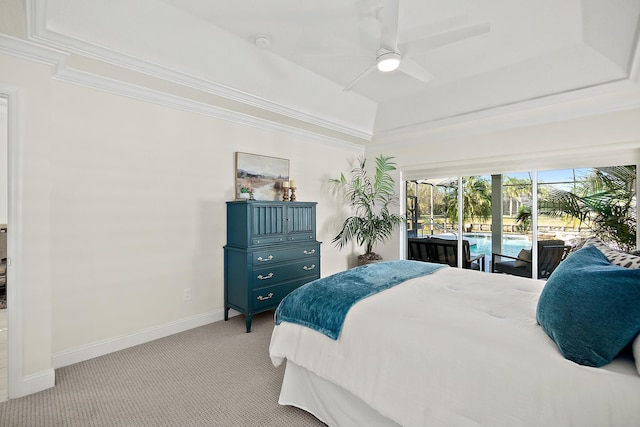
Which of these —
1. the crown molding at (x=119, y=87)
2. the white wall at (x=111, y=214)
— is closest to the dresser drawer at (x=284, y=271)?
the white wall at (x=111, y=214)

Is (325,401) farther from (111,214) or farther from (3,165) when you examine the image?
(3,165)

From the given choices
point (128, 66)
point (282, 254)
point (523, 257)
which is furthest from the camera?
point (523, 257)

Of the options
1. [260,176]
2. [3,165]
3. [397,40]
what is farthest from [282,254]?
[3,165]

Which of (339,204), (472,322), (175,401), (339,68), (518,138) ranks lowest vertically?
→ (175,401)

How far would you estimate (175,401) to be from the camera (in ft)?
6.72

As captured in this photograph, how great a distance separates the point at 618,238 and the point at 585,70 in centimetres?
186

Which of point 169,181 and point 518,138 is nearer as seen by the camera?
point 169,181

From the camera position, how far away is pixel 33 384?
214 centimetres

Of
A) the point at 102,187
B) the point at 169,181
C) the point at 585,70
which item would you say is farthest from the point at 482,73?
the point at 102,187

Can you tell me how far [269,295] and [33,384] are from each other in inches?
75.6

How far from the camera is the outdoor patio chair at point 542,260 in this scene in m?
3.78

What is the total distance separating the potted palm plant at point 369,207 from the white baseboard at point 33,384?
351 cm

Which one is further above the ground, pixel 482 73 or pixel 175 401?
pixel 482 73

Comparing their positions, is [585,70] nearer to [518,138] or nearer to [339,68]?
[518,138]
